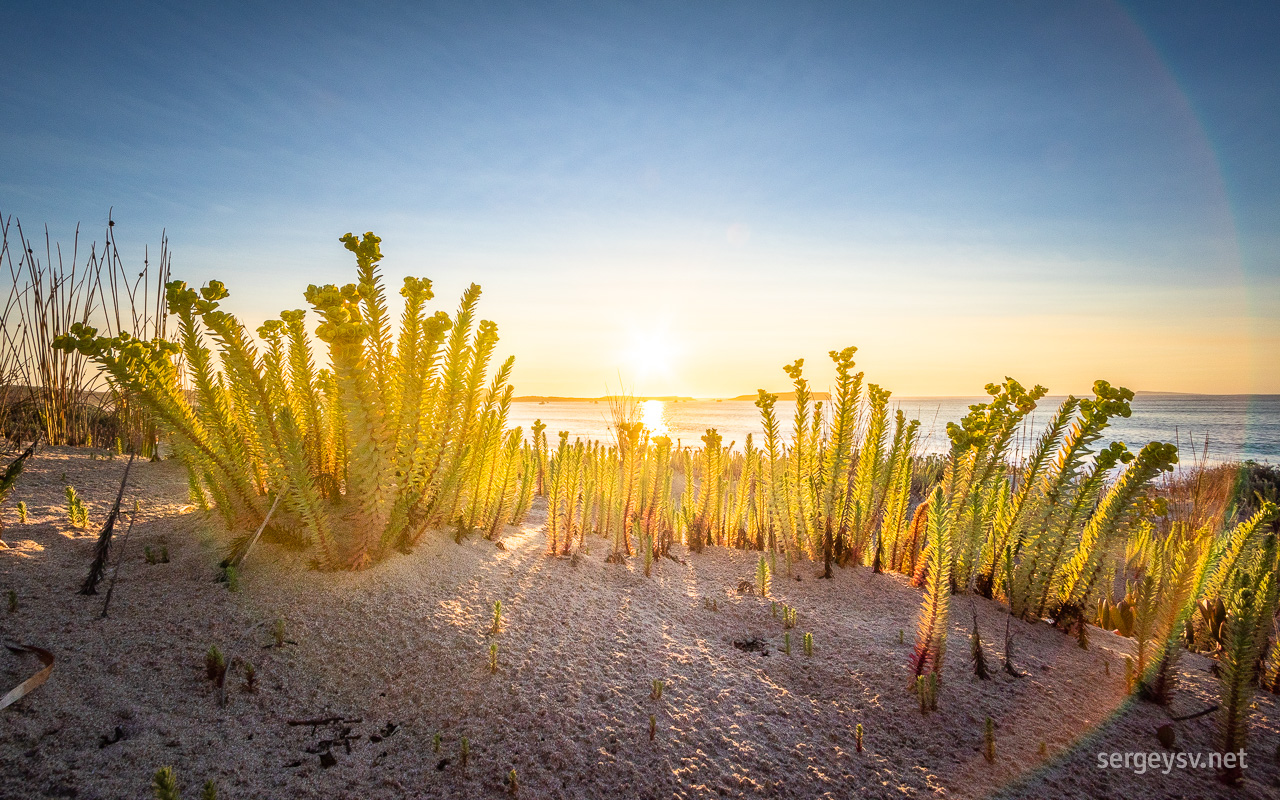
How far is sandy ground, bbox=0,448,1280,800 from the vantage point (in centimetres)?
129

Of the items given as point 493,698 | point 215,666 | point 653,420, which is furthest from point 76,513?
point 653,420

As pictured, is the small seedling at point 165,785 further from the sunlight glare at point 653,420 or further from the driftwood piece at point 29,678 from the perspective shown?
the sunlight glare at point 653,420

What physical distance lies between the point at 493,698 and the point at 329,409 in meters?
1.45

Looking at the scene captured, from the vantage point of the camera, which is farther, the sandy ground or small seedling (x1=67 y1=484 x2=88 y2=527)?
small seedling (x1=67 y1=484 x2=88 y2=527)

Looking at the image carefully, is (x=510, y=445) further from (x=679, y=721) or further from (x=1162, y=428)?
(x=1162, y=428)

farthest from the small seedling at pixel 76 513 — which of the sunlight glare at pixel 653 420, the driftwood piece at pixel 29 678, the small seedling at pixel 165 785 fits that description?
the sunlight glare at pixel 653 420

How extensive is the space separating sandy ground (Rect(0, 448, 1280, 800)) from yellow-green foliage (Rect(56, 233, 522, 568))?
22 centimetres

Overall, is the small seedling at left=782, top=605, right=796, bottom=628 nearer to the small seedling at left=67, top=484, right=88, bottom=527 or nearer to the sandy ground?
the sandy ground

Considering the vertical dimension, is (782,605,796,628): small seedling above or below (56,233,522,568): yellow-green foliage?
below

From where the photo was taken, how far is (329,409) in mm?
2291

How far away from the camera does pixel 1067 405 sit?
2.45 meters

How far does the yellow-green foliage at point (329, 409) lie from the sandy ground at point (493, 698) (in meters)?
0.22

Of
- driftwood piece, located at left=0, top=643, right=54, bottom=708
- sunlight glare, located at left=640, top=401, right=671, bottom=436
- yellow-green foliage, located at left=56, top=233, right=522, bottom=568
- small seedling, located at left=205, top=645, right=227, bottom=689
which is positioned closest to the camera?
driftwood piece, located at left=0, top=643, right=54, bottom=708

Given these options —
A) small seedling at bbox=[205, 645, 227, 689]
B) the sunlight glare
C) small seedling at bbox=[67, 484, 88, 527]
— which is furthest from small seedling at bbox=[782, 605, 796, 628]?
small seedling at bbox=[67, 484, 88, 527]
